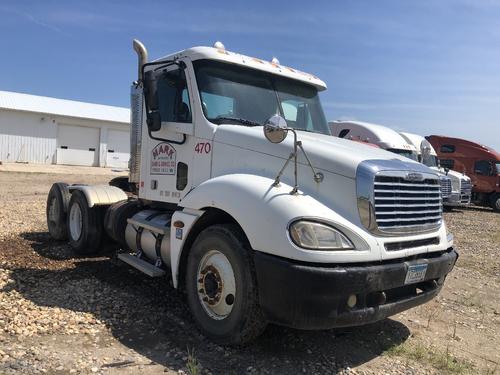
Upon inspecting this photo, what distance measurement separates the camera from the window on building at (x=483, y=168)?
2356 cm

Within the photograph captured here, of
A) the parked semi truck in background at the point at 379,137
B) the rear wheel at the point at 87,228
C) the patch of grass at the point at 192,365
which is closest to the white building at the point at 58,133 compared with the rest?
the parked semi truck in background at the point at 379,137

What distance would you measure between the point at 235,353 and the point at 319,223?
141 cm

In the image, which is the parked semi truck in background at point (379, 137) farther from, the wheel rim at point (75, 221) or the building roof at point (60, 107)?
the building roof at point (60, 107)

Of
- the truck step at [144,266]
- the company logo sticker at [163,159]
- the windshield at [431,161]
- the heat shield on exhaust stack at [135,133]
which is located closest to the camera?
the truck step at [144,266]

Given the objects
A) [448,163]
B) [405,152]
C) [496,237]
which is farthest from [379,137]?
[448,163]

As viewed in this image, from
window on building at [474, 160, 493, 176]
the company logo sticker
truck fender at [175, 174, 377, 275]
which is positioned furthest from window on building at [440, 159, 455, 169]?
truck fender at [175, 174, 377, 275]

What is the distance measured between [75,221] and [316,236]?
18.2ft

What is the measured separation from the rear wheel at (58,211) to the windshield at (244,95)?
4.32m

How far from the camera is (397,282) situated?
13.2 feet

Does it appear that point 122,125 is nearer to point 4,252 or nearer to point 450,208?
point 450,208

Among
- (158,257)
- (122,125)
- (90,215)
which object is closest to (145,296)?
(158,257)

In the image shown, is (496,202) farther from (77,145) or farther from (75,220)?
(77,145)

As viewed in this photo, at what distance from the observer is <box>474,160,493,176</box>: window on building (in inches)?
928

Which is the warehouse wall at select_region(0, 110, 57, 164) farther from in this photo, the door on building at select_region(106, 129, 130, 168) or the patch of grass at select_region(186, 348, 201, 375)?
the patch of grass at select_region(186, 348, 201, 375)
